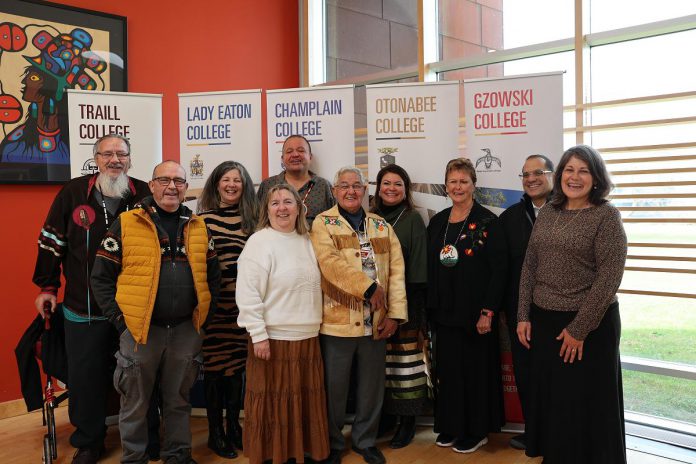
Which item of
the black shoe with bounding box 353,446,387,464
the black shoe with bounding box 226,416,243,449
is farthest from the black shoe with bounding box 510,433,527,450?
the black shoe with bounding box 226,416,243,449

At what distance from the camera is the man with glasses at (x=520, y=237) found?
10.5 feet

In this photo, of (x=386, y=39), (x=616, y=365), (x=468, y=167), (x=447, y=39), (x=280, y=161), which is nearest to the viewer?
Result: (x=616, y=365)

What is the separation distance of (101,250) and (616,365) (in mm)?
2453

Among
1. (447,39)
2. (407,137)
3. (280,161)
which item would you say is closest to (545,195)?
(407,137)

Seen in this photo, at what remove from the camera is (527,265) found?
2814mm

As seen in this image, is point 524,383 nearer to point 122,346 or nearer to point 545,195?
point 545,195

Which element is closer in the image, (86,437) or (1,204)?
(86,437)

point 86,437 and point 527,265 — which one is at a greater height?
point 527,265

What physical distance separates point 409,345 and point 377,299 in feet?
1.58

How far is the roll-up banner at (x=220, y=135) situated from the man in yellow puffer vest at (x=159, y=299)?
1.22 meters

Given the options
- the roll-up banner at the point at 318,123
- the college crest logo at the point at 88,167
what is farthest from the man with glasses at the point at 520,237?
the college crest logo at the point at 88,167

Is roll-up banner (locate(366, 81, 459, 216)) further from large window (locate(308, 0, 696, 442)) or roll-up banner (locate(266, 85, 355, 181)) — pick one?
large window (locate(308, 0, 696, 442))

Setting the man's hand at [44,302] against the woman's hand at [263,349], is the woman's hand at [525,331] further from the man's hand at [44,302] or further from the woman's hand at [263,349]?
the man's hand at [44,302]

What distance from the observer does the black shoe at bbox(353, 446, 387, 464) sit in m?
3.12
